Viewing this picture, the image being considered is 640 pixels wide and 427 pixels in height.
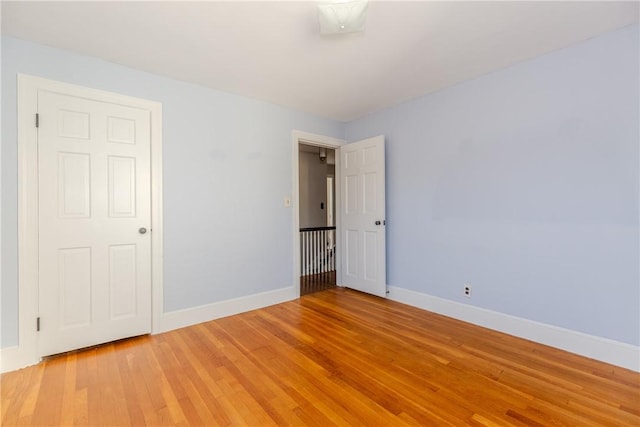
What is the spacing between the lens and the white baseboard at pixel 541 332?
81.0 inches

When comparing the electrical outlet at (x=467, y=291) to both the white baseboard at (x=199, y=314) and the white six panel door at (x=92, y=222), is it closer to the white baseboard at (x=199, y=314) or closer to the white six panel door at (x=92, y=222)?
the white baseboard at (x=199, y=314)

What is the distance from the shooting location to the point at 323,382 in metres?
1.89

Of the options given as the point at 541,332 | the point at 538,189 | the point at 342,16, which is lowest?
the point at 541,332

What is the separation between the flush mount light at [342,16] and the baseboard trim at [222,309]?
2702mm

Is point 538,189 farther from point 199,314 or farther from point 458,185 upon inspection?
point 199,314

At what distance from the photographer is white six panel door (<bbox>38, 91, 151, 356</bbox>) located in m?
2.22

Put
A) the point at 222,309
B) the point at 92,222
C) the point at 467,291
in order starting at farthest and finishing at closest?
1. the point at 222,309
2. the point at 467,291
3. the point at 92,222

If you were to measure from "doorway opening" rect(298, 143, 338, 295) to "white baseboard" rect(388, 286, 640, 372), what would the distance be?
177 cm

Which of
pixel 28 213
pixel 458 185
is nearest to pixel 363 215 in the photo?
pixel 458 185

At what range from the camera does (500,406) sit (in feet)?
5.43

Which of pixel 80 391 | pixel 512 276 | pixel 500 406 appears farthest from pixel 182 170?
pixel 512 276

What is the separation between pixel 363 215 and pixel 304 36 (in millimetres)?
2290

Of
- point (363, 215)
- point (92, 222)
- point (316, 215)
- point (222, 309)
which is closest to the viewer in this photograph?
point (92, 222)

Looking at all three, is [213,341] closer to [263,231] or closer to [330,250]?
[263,231]
